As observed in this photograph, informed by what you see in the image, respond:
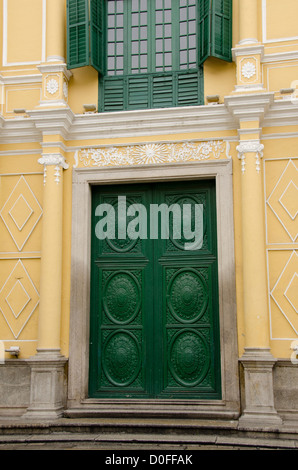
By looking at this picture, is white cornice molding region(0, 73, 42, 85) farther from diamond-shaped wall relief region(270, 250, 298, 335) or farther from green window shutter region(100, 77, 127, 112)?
diamond-shaped wall relief region(270, 250, 298, 335)

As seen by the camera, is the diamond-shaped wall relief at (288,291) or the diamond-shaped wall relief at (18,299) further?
the diamond-shaped wall relief at (18,299)

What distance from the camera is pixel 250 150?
8.34 metres

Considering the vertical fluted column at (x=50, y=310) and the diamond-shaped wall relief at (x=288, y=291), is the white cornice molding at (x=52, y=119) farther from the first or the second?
the diamond-shaped wall relief at (x=288, y=291)

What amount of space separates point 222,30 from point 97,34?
2020 millimetres

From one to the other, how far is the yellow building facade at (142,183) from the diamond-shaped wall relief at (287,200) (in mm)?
15

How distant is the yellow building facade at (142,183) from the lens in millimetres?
8070

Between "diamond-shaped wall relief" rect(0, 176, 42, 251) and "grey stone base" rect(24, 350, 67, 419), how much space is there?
182 centimetres

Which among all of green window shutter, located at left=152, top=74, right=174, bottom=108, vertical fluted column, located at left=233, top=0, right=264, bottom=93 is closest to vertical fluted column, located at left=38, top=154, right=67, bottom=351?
green window shutter, located at left=152, top=74, right=174, bottom=108

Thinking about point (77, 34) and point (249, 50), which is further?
point (77, 34)

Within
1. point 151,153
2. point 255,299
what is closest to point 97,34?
point 151,153

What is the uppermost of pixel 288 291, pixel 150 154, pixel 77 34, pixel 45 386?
pixel 77 34

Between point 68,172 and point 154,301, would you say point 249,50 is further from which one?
point 154,301

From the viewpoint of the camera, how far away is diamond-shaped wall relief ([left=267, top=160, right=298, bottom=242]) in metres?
8.30

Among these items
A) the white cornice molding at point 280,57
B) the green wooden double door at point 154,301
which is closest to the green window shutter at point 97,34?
the green wooden double door at point 154,301
